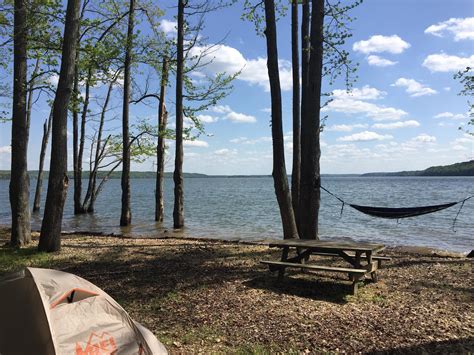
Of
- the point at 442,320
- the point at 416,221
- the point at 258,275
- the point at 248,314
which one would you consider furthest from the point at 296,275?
the point at 416,221

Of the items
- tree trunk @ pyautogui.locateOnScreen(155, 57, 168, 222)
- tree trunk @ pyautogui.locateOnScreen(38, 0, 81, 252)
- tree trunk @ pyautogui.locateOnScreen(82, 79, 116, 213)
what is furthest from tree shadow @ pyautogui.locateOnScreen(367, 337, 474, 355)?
tree trunk @ pyautogui.locateOnScreen(82, 79, 116, 213)

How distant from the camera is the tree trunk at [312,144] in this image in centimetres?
858

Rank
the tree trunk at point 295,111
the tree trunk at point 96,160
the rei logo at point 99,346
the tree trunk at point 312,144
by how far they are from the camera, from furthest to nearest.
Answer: the tree trunk at point 96,160 < the tree trunk at point 295,111 < the tree trunk at point 312,144 < the rei logo at point 99,346

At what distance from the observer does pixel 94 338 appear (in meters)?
3.43

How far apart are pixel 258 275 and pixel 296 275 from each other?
0.65m

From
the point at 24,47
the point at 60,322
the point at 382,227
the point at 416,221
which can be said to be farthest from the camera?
the point at 416,221

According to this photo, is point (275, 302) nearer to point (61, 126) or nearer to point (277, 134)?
point (277, 134)

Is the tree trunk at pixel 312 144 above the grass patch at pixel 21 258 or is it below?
above

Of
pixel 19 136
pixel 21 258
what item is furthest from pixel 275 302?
pixel 19 136

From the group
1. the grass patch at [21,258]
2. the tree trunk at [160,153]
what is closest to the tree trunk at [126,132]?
the tree trunk at [160,153]

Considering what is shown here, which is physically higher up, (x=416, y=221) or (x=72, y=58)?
(x=72, y=58)

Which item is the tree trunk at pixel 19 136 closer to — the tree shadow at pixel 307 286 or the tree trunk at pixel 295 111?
the tree shadow at pixel 307 286

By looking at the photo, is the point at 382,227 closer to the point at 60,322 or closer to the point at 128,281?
the point at 128,281

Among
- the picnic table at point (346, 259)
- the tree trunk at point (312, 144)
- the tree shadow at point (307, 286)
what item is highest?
the tree trunk at point (312, 144)
